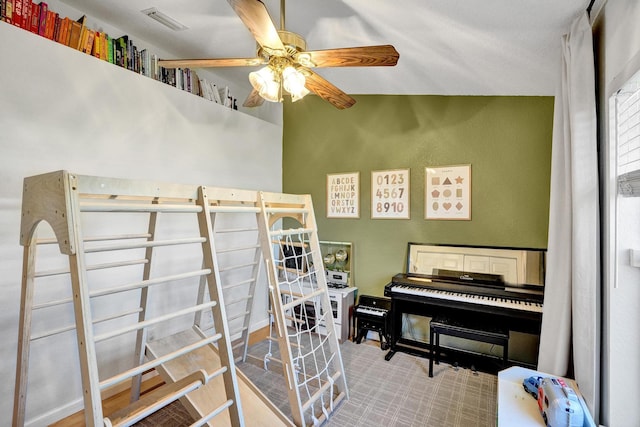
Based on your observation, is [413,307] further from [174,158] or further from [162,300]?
[174,158]

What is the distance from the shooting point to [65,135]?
2080 millimetres

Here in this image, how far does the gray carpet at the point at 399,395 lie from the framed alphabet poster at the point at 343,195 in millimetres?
1541

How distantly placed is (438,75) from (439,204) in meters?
1.22

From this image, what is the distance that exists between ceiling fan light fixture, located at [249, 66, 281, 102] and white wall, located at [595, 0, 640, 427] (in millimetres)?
1682

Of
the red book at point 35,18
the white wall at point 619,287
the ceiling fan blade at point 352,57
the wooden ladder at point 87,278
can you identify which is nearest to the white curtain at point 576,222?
the white wall at point 619,287

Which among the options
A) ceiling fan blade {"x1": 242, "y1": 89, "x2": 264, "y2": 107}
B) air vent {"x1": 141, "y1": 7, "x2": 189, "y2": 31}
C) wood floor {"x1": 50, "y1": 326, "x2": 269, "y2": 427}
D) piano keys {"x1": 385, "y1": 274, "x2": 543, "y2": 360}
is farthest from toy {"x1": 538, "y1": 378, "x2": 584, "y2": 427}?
air vent {"x1": 141, "y1": 7, "x2": 189, "y2": 31}

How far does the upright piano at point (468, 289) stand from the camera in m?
2.51

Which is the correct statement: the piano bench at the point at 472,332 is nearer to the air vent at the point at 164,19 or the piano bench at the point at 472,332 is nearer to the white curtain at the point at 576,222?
the white curtain at the point at 576,222

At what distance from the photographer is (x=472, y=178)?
9.80 ft

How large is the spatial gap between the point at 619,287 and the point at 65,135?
3344mm

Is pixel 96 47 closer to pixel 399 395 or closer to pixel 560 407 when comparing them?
pixel 399 395

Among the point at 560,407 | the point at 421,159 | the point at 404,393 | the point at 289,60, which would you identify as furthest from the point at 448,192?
the point at 289,60

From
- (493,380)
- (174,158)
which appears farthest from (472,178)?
(174,158)

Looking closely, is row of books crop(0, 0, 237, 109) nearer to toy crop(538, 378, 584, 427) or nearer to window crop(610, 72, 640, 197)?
window crop(610, 72, 640, 197)
